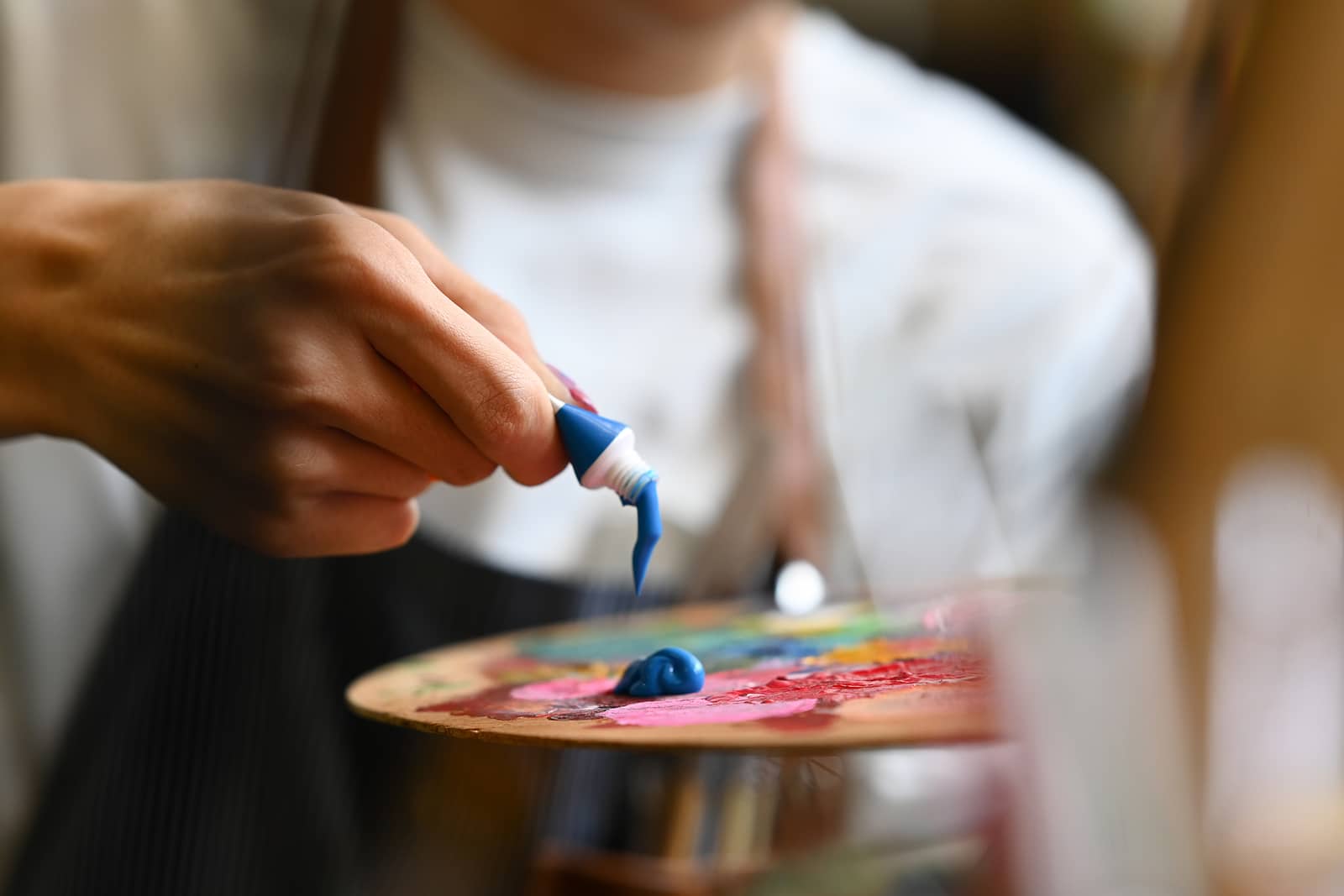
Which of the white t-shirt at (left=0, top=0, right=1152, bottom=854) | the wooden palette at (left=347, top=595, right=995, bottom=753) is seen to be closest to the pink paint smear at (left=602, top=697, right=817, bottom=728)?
the wooden palette at (left=347, top=595, right=995, bottom=753)

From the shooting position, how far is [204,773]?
0.37 m

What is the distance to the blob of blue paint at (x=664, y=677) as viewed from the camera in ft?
0.61

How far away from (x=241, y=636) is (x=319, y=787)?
0.07 m

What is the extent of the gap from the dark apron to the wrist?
0.51ft

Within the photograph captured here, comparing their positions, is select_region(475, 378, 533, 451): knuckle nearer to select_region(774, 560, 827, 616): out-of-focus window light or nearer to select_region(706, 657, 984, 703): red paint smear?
select_region(706, 657, 984, 703): red paint smear

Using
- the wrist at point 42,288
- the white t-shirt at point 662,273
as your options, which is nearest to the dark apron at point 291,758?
the white t-shirt at point 662,273

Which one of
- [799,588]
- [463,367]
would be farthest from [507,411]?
[799,588]

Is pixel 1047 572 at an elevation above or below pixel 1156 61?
below

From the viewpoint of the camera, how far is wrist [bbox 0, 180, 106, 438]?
0.60 ft

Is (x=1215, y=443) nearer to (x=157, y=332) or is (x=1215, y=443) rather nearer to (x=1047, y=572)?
(x=1047, y=572)

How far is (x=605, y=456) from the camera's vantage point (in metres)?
0.18

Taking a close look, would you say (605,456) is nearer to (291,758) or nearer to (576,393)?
(576,393)

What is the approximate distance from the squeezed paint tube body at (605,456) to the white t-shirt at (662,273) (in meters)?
0.07

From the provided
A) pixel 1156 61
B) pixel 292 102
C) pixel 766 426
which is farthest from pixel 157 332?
pixel 1156 61
